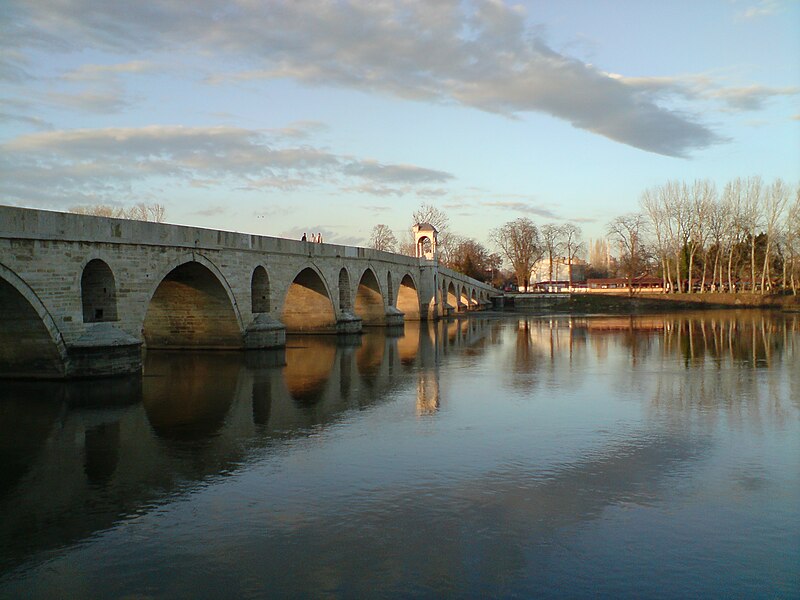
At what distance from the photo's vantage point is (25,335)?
46.2ft

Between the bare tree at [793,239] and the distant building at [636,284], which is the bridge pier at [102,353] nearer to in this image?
the bare tree at [793,239]

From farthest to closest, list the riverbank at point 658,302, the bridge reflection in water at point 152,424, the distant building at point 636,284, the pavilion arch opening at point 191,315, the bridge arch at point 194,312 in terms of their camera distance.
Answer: the distant building at point 636,284, the riverbank at point 658,302, the pavilion arch opening at point 191,315, the bridge arch at point 194,312, the bridge reflection in water at point 152,424

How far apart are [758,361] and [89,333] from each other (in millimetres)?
16048

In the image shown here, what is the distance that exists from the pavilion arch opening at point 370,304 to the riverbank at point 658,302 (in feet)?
73.5

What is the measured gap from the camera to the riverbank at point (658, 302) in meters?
49.3

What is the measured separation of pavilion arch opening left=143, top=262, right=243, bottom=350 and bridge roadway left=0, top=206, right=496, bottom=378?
3 cm

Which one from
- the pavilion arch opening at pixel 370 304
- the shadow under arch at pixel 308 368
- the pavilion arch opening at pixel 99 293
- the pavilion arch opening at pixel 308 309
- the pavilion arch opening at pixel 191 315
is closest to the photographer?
the shadow under arch at pixel 308 368

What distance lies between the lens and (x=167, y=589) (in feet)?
16.5

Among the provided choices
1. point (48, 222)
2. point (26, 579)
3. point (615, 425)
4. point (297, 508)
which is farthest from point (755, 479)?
point (48, 222)

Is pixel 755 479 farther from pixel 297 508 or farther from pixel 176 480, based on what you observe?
pixel 176 480

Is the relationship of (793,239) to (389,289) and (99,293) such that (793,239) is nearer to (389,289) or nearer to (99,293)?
(389,289)

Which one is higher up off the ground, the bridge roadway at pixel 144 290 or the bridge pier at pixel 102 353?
the bridge roadway at pixel 144 290

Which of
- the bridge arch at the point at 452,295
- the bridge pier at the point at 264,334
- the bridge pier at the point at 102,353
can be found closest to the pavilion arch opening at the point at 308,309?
the bridge pier at the point at 264,334

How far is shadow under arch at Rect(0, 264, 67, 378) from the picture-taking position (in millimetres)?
13391
